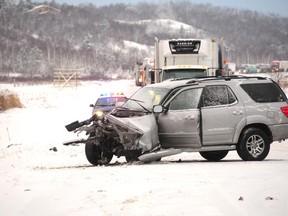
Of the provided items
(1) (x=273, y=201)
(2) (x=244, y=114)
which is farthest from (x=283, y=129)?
(1) (x=273, y=201)

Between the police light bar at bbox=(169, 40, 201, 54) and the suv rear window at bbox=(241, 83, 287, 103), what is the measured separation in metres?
9.90

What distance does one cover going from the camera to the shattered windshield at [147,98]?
12578 mm

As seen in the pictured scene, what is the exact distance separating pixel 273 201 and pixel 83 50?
173418 mm

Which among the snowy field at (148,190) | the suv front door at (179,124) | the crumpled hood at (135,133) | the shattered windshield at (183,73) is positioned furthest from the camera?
the shattered windshield at (183,73)

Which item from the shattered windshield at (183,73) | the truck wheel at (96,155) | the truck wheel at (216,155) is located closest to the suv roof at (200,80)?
the truck wheel at (216,155)

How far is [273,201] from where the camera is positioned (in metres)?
7.33

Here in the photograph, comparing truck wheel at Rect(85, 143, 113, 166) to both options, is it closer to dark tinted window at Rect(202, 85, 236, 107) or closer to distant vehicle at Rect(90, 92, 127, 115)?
dark tinted window at Rect(202, 85, 236, 107)

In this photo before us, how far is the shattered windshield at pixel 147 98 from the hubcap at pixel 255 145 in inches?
82.9

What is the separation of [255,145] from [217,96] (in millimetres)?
1331

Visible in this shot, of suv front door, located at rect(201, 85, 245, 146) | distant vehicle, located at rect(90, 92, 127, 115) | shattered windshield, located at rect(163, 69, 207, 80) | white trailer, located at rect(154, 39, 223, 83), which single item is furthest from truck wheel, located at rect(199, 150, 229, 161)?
distant vehicle, located at rect(90, 92, 127, 115)

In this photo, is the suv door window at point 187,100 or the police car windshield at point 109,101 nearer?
the suv door window at point 187,100

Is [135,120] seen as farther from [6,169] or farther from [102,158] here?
[6,169]

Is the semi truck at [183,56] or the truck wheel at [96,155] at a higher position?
the semi truck at [183,56]

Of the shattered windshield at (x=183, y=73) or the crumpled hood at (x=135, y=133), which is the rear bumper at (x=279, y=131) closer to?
the crumpled hood at (x=135, y=133)
